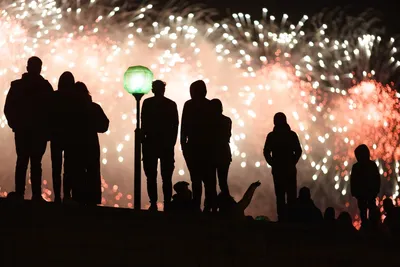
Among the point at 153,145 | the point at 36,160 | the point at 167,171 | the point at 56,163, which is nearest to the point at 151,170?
the point at 167,171

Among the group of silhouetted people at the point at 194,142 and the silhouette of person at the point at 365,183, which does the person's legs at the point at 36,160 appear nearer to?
the group of silhouetted people at the point at 194,142

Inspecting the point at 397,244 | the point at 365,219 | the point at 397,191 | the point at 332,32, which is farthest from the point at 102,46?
the point at 397,244

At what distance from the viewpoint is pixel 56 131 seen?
40.1 ft

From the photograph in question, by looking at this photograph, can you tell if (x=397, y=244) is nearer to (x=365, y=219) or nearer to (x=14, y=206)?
(x=365, y=219)

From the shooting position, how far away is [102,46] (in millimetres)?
25062

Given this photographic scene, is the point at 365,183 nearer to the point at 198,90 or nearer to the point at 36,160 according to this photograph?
the point at 198,90

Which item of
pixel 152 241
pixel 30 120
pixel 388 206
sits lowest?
pixel 152 241

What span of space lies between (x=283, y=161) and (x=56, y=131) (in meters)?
3.64

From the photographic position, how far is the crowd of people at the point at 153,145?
12.1 metres

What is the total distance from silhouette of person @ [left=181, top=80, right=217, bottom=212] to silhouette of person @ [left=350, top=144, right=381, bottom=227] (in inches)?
109

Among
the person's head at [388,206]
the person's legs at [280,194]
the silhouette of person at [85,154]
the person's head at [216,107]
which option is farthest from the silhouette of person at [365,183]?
the silhouette of person at [85,154]

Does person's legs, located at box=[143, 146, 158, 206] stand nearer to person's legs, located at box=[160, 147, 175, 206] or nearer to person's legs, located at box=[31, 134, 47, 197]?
person's legs, located at box=[160, 147, 175, 206]

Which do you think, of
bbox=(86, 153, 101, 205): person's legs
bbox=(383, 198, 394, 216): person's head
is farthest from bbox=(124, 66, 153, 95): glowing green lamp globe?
bbox=(383, 198, 394, 216): person's head

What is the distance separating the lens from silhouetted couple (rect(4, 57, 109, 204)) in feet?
39.3
